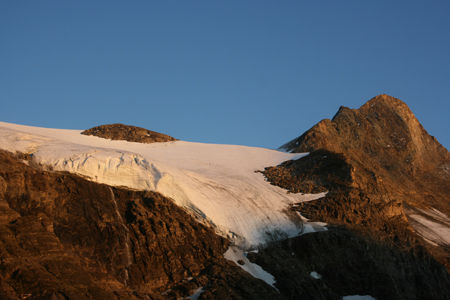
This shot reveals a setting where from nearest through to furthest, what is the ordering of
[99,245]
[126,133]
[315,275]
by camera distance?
1. [99,245]
2. [315,275]
3. [126,133]

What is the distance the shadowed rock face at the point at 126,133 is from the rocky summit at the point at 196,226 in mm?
244

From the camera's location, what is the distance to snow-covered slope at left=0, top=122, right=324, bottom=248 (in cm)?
4412

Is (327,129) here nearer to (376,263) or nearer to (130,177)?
(376,263)

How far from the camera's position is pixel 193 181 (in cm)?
5072

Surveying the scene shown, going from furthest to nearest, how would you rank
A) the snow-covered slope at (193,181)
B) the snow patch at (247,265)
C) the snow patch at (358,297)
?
1. the snow patch at (358,297)
2. the snow-covered slope at (193,181)
3. the snow patch at (247,265)

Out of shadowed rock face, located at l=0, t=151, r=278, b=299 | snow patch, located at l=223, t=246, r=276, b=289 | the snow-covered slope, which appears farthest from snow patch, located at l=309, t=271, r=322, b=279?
shadowed rock face, located at l=0, t=151, r=278, b=299

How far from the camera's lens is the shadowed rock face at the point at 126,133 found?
66.9 meters

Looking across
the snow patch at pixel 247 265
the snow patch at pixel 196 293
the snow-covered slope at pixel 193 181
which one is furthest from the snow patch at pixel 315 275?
the snow patch at pixel 196 293

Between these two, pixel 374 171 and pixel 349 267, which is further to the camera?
pixel 374 171

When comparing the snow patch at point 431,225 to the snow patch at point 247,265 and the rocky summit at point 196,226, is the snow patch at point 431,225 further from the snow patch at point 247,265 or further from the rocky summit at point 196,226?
the snow patch at point 247,265

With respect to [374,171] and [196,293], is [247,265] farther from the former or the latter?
[374,171]

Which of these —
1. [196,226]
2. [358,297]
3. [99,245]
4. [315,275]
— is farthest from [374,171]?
[99,245]

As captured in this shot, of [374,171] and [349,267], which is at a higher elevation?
[374,171]

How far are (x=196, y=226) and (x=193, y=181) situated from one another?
699cm
